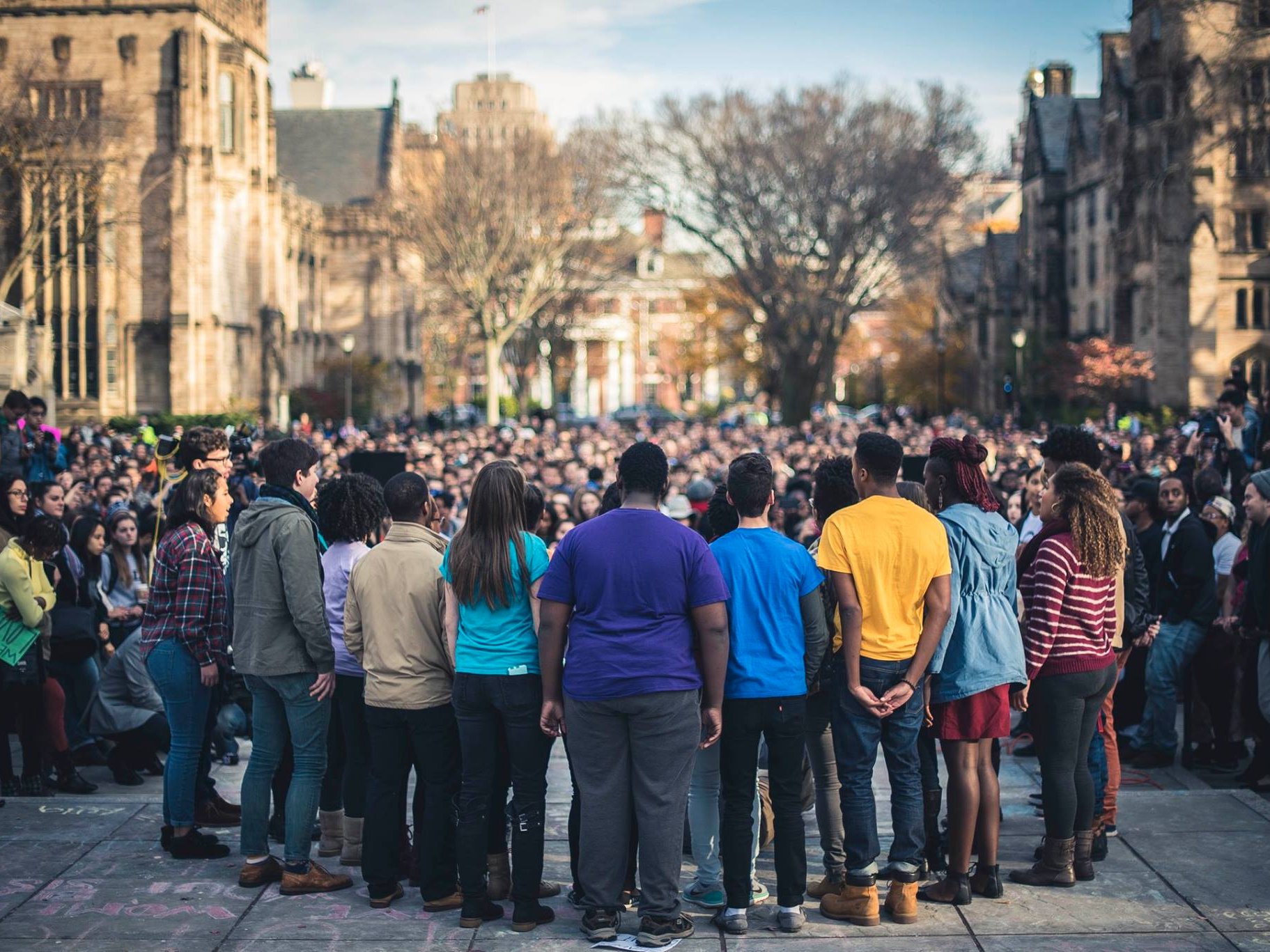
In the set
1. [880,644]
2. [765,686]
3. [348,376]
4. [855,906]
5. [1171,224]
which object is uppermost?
[1171,224]

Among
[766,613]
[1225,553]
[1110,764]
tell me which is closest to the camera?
[766,613]

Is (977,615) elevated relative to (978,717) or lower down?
elevated

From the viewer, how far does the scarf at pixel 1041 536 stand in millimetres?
6602

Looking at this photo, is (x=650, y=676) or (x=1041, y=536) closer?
(x=650, y=676)

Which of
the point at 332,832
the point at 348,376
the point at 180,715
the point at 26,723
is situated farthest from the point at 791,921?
the point at 348,376

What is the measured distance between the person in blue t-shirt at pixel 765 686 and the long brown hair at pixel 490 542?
3.07 ft

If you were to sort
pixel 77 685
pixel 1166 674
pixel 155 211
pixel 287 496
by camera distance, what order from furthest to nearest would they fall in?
pixel 155 211
pixel 1166 674
pixel 77 685
pixel 287 496

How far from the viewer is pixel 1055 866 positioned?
6.54 m

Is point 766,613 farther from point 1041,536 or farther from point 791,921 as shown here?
point 1041,536

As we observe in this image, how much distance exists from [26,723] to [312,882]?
2964 mm

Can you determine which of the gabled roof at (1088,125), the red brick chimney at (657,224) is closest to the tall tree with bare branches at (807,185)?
the red brick chimney at (657,224)

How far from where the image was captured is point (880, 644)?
618cm

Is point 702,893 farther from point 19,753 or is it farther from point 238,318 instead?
point 238,318

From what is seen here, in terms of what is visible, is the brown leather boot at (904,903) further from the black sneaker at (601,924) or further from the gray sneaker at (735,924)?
the black sneaker at (601,924)
